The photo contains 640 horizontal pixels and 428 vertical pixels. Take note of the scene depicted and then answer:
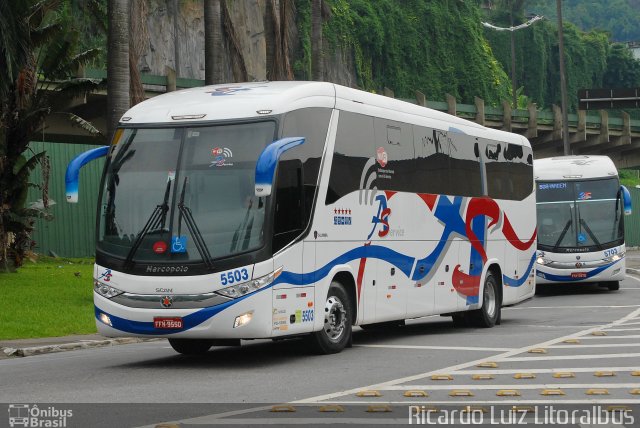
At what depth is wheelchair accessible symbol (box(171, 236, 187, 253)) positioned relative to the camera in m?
14.1

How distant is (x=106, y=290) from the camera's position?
1452 centimetres

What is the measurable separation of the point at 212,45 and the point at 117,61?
514cm

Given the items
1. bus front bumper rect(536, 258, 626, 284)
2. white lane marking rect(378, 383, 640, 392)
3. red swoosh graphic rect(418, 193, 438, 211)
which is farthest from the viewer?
bus front bumper rect(536, 258, 626, 284)

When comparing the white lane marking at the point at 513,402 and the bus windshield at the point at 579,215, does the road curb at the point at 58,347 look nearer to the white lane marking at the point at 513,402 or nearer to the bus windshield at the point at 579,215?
the white lane marking at the point at 513,402

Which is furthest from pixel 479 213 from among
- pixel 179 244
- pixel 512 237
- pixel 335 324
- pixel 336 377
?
pixel 336 377

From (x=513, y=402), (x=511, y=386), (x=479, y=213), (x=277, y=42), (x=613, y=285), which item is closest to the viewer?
(x=513, y=402)

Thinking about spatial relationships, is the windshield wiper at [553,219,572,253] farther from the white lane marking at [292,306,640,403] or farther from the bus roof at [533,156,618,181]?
the white lane marking at [292,306,640,403]

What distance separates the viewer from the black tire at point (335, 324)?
15.4 m

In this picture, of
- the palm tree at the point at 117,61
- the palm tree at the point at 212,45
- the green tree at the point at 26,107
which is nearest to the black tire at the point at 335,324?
the palm tree at the point at 117,61

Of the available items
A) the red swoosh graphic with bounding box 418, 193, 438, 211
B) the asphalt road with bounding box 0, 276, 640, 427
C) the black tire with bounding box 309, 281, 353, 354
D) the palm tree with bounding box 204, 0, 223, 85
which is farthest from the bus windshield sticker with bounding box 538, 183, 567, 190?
the black tire with bounding box 309, 281, 353, 354

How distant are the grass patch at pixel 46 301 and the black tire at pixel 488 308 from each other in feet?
21.6

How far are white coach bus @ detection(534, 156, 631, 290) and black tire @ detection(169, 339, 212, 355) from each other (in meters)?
16.4

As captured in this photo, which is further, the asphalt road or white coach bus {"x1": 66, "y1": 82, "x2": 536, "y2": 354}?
white coach bus {"x1": 66, "y1": 82, "x2": 536, "y2": 354}

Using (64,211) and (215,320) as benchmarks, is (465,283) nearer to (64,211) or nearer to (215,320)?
(215,320)
